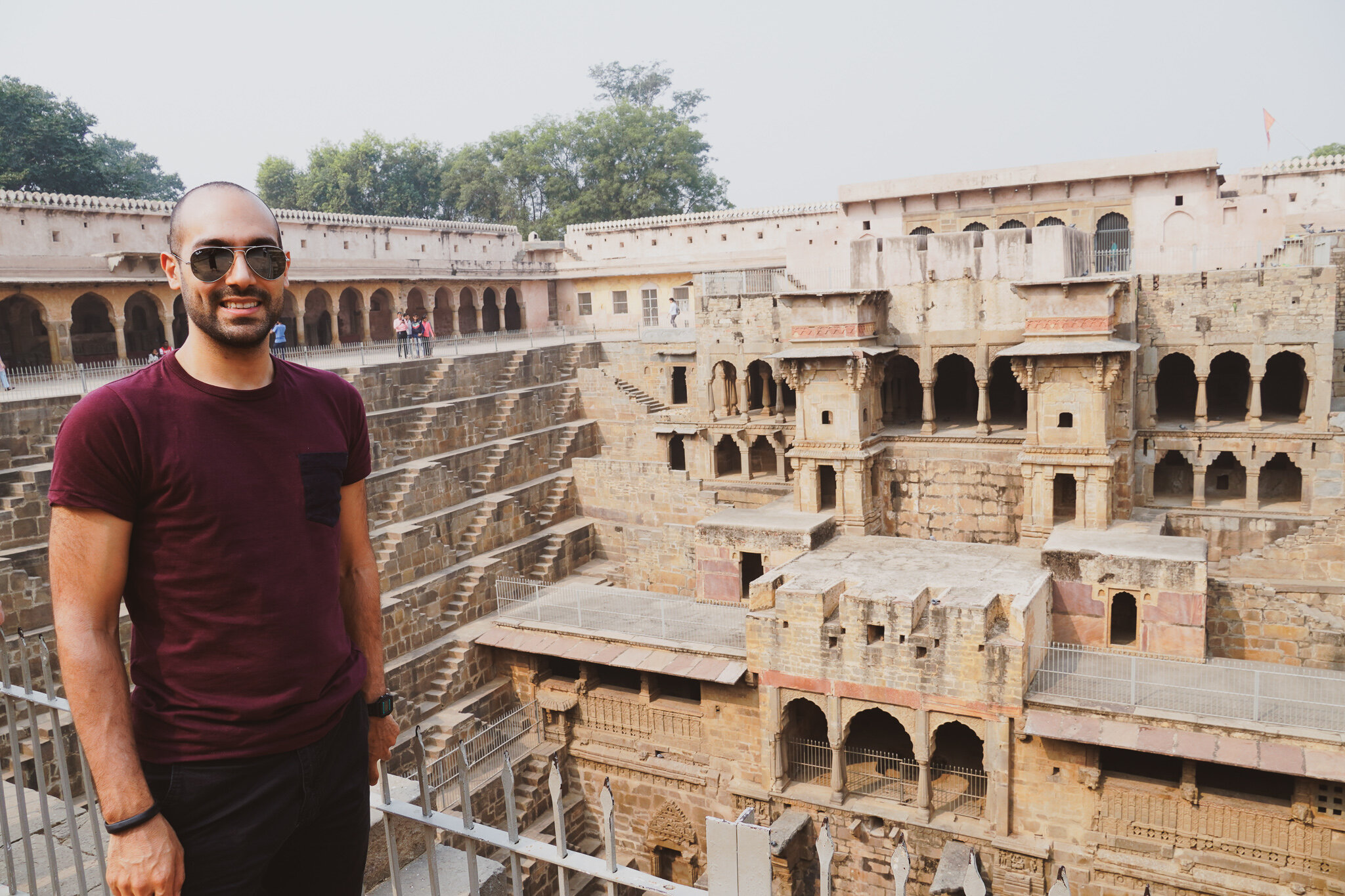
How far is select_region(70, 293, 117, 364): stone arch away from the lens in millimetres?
30091

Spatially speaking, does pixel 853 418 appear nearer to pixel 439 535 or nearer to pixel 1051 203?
pixel 439 535

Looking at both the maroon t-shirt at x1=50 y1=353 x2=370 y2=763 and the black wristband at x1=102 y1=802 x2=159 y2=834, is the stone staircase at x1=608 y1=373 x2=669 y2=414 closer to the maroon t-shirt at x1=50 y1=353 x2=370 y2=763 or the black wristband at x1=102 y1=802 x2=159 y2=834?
the maroon t-shirt at x1=50 y1=353 x2=370 y2=763

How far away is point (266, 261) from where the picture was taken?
→ 131 inches

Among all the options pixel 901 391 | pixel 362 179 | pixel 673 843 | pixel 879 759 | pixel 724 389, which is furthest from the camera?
pixel 362 179

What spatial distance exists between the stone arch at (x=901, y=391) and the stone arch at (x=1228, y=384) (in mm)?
6911

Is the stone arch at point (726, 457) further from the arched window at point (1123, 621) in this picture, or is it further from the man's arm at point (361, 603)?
the man's arm at point (361, 603)

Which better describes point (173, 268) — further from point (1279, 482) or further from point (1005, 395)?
point (1279, 482)

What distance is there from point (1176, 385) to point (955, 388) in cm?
533

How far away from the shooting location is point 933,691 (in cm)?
1586

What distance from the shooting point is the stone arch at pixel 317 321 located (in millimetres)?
34500

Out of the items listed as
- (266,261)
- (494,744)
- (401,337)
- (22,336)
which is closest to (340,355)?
(401,337)

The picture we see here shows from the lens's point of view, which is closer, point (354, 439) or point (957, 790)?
point (354, 439)

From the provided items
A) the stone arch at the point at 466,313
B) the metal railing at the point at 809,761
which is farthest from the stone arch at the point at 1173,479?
the stone arch at the point at 466,313

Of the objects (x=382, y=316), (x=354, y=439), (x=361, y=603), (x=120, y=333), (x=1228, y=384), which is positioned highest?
(x=382, y=316)
